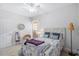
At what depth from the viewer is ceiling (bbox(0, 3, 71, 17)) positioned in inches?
54.9

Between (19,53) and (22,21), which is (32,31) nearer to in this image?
(22,21)

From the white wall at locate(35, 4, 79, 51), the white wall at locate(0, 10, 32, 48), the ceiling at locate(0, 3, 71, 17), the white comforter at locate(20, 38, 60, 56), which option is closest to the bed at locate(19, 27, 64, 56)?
the white comforter at locate(20, 38, 60, 56)

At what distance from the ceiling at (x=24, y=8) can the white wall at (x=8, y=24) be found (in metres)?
0.06

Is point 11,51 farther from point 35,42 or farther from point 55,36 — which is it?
point 55,36

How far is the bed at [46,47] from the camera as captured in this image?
4.50 feet

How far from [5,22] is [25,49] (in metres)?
0.47

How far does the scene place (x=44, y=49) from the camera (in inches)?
53.8

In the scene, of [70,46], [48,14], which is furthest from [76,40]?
[48,14]

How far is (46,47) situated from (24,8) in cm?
63

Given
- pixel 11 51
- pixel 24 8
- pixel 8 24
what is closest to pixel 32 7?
pixel 24 8

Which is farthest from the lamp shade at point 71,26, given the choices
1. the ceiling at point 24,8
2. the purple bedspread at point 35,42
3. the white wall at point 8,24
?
the white wall at point 8,24

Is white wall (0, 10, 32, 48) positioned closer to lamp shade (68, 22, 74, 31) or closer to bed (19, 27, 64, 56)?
bed (19, 27, 64, 56)

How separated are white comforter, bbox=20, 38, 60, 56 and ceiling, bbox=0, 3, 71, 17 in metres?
0.40

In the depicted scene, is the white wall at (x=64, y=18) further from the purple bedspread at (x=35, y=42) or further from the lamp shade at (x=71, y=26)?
the purple bedspread at (x=35, y=42)
